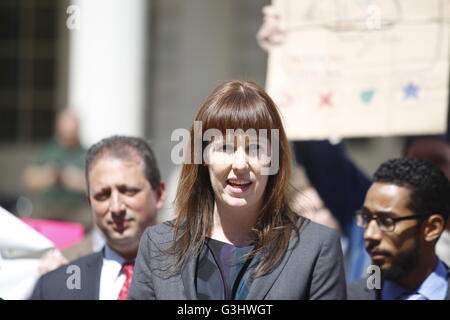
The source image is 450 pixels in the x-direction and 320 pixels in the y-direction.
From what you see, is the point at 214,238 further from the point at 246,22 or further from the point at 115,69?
the point at 246,22

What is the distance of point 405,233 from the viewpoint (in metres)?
2.85

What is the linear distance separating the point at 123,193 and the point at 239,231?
2.09 ft

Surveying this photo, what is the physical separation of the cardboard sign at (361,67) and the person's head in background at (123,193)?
35.8 inches

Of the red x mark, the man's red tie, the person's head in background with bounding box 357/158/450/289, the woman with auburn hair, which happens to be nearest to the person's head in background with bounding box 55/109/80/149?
the red x mark

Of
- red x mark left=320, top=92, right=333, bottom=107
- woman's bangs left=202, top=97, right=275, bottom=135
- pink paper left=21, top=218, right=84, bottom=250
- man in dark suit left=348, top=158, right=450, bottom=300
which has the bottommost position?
pink paper left=21, top=218, right=84, bottom=250

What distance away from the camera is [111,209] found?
9.79ft

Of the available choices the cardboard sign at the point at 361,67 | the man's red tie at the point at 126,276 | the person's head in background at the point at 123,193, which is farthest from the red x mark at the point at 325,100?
the man's red tie at the point at 126,276

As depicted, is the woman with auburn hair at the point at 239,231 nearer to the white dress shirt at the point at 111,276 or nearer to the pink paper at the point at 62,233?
the white dress shirt at the point at 111,276

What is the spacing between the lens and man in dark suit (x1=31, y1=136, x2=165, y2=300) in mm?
2994

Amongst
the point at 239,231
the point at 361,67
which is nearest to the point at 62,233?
the point at 361,67

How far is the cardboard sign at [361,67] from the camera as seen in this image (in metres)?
3.69

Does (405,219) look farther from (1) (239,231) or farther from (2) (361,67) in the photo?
(2) (361,67)

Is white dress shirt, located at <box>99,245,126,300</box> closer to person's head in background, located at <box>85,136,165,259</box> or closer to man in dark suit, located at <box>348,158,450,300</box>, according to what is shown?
person's head in background, located at <box>85,136,165,259</box>

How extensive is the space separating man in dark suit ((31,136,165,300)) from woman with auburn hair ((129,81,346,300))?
16.7 inches
